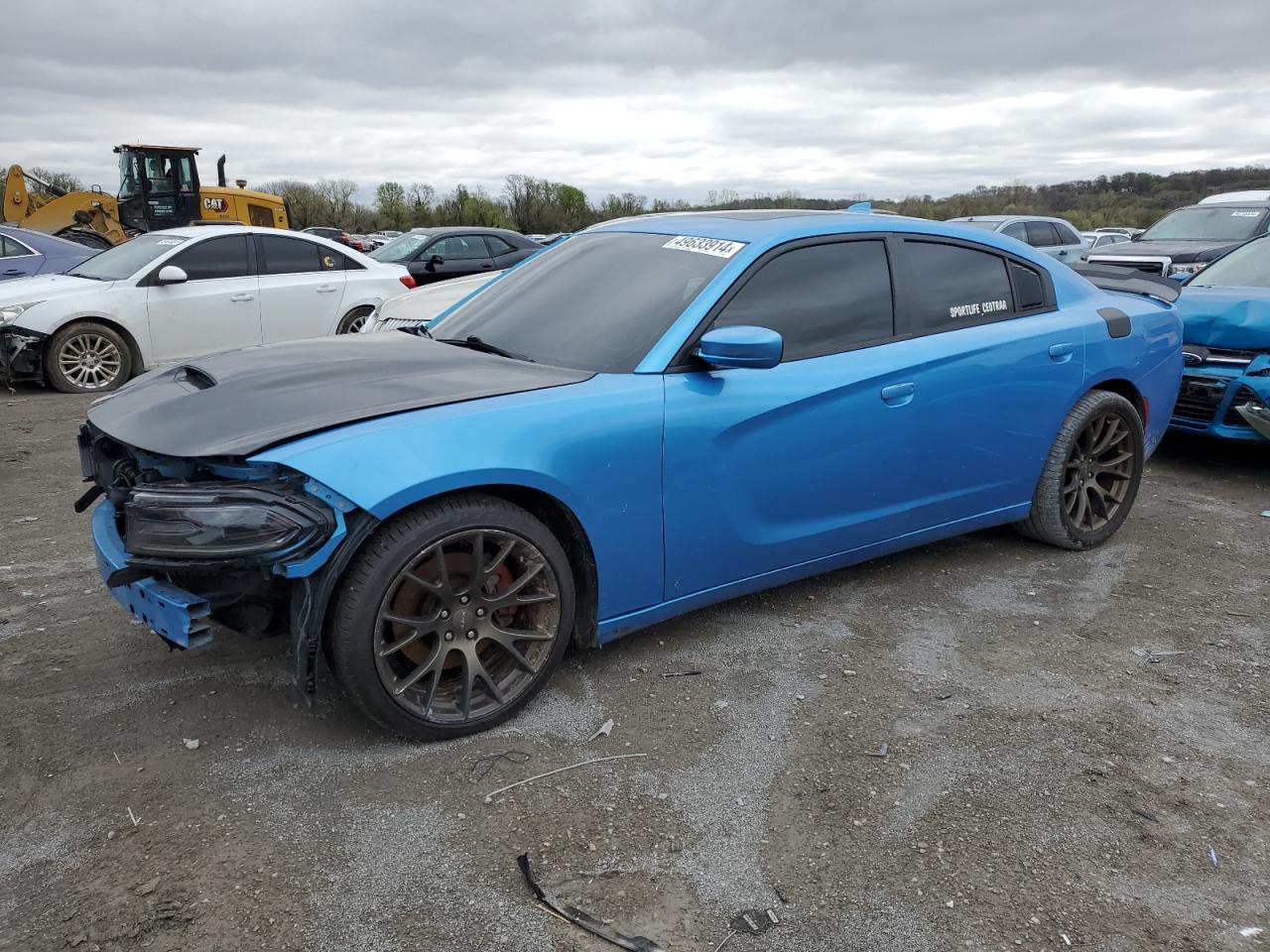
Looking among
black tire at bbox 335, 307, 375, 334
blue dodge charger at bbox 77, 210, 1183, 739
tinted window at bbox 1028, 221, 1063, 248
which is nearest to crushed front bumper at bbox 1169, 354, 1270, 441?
blue dodge charger at bbox 77, 210, 1183, 739

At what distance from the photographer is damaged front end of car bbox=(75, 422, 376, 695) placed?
8.62 ft

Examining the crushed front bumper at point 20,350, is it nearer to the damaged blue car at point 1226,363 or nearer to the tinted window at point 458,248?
the tinted window at point 458,248

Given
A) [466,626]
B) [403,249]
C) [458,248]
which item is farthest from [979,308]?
[403,249]

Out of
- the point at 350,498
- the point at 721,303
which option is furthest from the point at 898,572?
the point at 350,498

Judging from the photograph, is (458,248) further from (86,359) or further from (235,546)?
(235,546)

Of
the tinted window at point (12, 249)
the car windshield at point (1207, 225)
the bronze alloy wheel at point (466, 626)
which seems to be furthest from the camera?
the car windshield at point (1207, 225)

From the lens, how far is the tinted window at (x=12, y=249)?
36.3 feet

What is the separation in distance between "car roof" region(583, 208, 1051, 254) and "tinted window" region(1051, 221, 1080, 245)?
14555 millimetres

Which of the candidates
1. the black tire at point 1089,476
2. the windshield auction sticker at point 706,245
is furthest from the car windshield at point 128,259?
the black tire at point 1089,476

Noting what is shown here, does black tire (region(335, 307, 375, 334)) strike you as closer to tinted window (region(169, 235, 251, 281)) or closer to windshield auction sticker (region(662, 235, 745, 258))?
tinted window (region(169, 235, 251, 281))

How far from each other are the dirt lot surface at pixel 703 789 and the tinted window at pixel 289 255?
606 centimetres

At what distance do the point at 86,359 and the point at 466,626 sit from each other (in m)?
7.76

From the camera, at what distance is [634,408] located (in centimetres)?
316

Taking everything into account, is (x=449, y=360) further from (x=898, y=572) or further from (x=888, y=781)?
(x=898, y=572)
